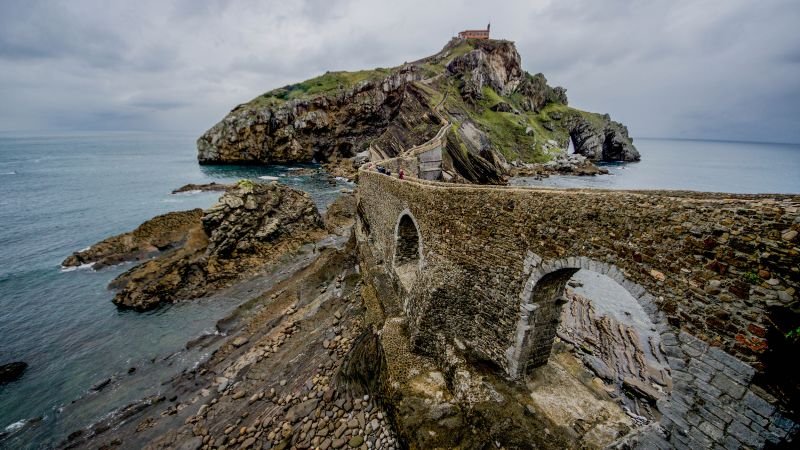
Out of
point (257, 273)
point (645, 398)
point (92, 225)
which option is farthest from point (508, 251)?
point (92, 225)

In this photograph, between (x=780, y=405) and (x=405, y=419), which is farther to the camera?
(x=405, y=419)

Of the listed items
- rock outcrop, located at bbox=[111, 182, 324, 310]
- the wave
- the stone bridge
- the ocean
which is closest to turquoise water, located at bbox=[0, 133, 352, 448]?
the ocean

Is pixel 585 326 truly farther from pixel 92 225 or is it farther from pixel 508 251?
pixel 92 225

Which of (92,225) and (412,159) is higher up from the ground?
(412,159)

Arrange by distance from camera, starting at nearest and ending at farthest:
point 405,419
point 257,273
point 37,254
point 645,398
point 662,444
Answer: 1. point 662,444
2. point 405,419
3. point 645,398
4. point 257,273
5. point 37,254

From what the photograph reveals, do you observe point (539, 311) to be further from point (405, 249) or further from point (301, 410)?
point (301, 410)

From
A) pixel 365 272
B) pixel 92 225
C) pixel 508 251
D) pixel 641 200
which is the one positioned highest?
pixel 641 200

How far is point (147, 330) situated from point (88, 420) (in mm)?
5853

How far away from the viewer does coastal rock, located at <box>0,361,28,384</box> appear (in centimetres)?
1412

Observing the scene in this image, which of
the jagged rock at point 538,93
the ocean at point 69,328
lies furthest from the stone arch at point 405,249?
the jagged rock at point 538,93

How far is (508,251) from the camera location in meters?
8.70

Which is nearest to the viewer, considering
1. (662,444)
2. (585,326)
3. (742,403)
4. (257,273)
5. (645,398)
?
(742,403)

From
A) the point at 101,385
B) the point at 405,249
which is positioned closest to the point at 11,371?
the point at 101,385

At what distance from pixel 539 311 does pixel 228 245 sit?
22.7 m
